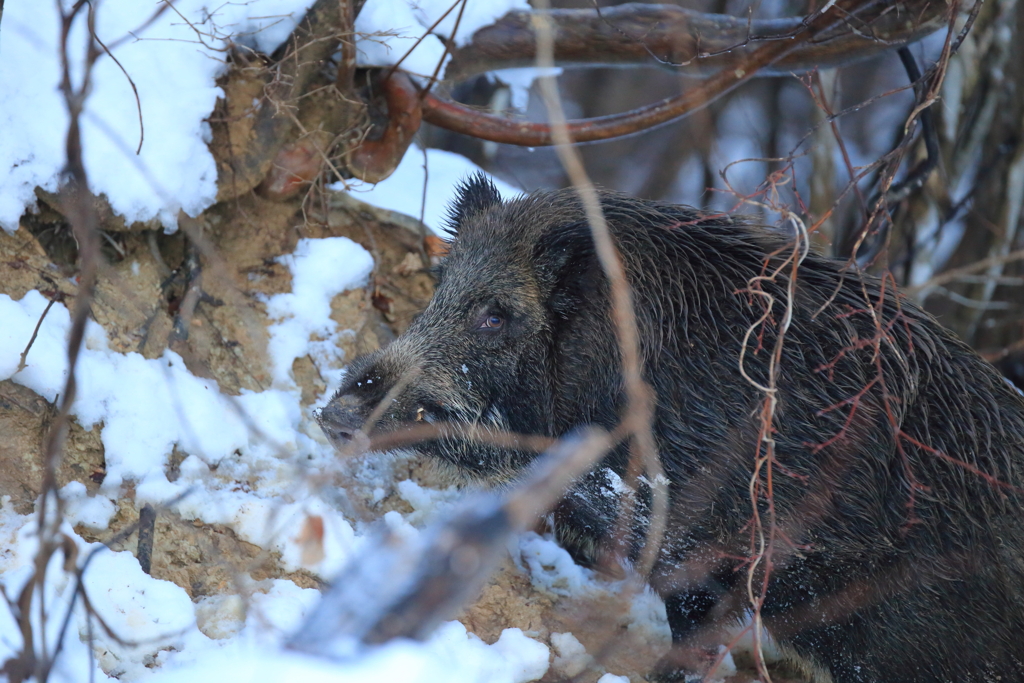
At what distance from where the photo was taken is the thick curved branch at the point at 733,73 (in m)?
3.58

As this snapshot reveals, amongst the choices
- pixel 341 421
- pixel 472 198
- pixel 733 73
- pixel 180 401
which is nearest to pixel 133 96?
pixel 180 401

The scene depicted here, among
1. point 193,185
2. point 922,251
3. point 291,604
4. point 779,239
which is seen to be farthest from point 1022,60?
point 291,604

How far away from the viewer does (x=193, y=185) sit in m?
3.17

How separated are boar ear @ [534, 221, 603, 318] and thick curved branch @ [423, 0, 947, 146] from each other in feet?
3.37

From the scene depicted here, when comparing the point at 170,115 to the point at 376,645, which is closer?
the point at 376,645

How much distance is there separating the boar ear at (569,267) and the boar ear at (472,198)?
0.42 metres

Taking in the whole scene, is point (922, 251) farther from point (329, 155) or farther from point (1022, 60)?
point (329, 155)

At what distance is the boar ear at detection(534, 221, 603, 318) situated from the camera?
2727mm

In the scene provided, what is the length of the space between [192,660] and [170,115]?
6.35ft

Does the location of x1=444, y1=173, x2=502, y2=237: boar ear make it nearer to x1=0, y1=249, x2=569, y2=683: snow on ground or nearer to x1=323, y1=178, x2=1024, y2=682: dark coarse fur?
x1=323, y1=178, x2=1024, y2=682: dark coarse fur

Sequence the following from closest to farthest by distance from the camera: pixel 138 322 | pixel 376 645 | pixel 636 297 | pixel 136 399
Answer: pixel 376 645, pixel 636 297, pixel 136 399, pixel 138 322

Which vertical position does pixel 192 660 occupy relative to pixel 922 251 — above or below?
below

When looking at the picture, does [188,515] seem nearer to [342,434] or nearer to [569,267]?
[342,434]

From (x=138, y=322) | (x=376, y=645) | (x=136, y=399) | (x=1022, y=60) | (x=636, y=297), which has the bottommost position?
(x=376, y=645)
